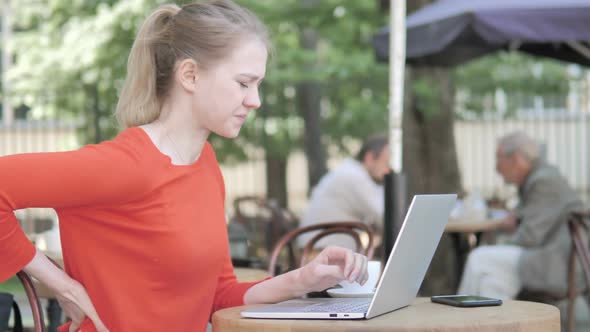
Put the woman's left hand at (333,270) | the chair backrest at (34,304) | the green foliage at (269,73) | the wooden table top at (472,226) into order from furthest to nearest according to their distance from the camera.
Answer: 1. the green foliage at (269,73)
2. the wooden table top at (472,226)
3. the chair backrest at (34,304)
4. the woman's left hand at (333,270)

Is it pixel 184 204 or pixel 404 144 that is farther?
pixel 404 144

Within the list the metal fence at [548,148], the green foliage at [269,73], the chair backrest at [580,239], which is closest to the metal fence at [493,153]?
the metal fence at [548,148]

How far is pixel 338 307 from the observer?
2.47 m

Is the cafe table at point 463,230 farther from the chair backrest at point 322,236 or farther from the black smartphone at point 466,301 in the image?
the black smartphone at point 466,301

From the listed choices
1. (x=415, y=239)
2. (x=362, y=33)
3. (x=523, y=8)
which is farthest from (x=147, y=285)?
(x=362, y=33)

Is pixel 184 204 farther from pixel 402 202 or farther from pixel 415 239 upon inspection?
pixel 402 202

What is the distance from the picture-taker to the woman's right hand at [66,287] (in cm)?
239

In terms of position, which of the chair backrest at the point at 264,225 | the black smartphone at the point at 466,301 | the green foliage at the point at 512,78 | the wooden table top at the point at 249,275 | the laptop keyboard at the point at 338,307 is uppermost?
the green foliage at the point at 512,78

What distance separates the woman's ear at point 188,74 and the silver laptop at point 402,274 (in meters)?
0.55

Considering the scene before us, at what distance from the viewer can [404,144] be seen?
31.9 feet

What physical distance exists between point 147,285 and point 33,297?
2.82 feet

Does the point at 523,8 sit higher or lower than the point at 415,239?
higher

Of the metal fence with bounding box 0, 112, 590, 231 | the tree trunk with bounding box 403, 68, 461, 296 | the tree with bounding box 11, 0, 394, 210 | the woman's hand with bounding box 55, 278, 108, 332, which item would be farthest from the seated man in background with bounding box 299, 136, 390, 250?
the metal fence with bounding box 0, 112, 590, 231

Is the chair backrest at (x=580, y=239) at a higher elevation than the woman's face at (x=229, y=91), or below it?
below
